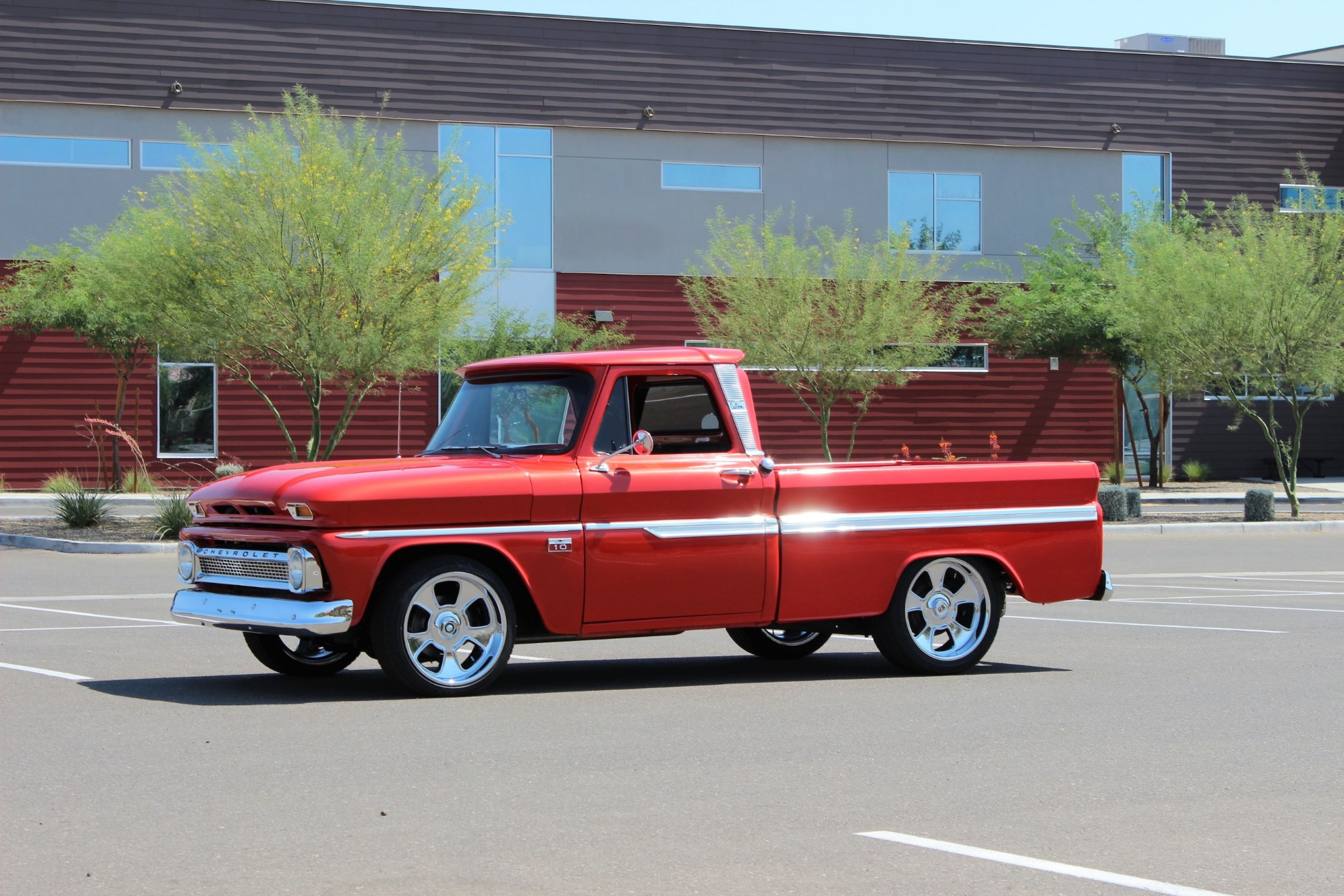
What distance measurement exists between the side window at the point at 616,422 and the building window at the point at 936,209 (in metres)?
28.1

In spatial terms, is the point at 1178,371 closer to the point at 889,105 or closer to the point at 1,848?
the point at 889,105

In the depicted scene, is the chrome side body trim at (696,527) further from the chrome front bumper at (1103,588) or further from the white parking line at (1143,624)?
the white parking line at (1143,624)

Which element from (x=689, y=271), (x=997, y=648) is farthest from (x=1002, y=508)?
(x=689, y=271)

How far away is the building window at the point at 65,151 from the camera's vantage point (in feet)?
106

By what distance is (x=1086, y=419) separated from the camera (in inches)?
1512

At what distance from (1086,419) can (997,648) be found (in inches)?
1095

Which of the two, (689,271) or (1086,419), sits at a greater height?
(689,271)

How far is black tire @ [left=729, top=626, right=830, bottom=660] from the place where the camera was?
10.9 m

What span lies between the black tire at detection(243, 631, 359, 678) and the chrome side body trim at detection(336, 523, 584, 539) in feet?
4.46

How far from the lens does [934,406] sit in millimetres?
37250

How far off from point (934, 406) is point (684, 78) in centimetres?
935

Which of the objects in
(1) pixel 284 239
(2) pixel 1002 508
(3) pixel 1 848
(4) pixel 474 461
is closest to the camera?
(3) pixel 1 848

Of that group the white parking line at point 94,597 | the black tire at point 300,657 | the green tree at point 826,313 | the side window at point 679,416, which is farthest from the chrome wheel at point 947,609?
the green tree at point 826,313

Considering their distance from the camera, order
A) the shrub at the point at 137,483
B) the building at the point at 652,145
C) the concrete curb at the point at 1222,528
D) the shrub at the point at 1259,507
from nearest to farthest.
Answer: the concrete curb at the point at 1222,528 < the shrub at the point at 1259,507 < the shrub at the point at 137,483 < the building at the point at 652,145
